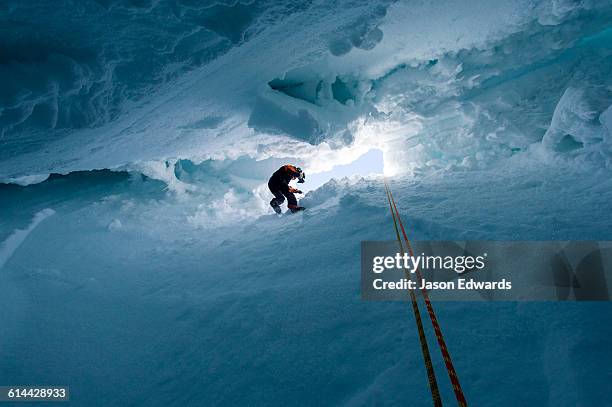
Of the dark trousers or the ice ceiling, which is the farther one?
the dark trousers

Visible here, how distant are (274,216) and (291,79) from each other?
313 cm

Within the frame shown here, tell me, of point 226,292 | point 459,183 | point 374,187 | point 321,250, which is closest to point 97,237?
point 226,292

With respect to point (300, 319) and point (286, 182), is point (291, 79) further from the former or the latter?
point (300, 319)

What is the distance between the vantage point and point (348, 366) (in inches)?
67.7

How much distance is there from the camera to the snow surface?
1.74 meters

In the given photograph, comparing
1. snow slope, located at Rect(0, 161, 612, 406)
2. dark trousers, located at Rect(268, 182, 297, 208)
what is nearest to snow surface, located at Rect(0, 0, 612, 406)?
snow slope, located at Rect(0, 161, 612, 406)

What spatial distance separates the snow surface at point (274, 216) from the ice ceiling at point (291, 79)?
0.11 ft

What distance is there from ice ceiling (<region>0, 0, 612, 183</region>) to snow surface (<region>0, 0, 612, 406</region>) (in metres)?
0.03

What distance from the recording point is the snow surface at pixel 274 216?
5.72 feet

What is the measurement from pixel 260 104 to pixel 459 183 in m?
4.00

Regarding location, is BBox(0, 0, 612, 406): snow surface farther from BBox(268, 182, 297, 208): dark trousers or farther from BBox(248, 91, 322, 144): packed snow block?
BBox(268, 182, 297, 208): dark trousers

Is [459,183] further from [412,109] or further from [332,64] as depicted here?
[412,109]

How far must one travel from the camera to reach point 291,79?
6.75m

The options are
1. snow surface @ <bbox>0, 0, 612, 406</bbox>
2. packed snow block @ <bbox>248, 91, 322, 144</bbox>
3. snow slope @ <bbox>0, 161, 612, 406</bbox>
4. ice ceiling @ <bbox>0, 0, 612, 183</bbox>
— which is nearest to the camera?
snow slope @ <bbox>0, 161, 612, 406</bbox>
